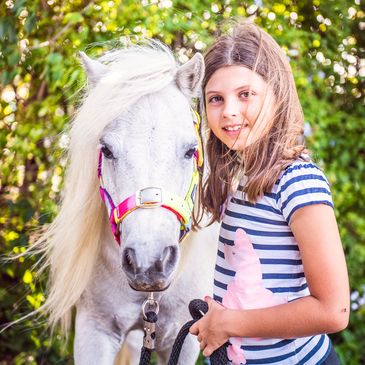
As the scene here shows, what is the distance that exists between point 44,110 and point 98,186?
1.02 metres

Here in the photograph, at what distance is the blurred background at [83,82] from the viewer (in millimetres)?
2541

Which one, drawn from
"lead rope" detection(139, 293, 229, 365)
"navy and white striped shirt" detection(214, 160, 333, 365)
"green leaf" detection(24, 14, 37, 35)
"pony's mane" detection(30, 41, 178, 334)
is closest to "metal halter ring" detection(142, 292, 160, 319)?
"lead rope" detection(139, 293, 229, 365)

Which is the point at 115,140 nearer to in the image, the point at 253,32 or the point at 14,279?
the point at 253,32

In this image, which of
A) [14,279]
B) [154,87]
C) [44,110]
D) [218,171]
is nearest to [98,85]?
[154,87]

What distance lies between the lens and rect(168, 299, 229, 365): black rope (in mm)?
1438

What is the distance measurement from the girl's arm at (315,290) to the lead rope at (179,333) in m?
0.12

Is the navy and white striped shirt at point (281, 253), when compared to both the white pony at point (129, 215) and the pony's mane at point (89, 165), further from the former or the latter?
the pony's mane at point (89, 165)

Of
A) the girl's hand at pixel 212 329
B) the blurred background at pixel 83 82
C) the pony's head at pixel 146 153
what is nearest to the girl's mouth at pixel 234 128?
the pony's head at pixel 146 153

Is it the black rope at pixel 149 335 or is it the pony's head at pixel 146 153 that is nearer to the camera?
the pony's head at pixel 146 153

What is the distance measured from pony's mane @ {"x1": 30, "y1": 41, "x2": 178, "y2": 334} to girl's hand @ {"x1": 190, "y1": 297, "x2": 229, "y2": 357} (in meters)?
0.58

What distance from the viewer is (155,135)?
1.60 metres

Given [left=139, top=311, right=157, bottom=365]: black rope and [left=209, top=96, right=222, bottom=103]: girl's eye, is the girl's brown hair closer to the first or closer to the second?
[left=209, top=96, right=222, bottom=103]: girl's eye

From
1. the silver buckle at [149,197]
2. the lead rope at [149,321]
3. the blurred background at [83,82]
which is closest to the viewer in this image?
the silver buckle at [149,197]

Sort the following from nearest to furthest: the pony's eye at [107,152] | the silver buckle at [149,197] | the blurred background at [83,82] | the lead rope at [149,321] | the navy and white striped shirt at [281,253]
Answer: the navy and white striped shirt at [281,253]
the silver buckle at [149,197]
the pony's eye at [107,152]
the lead rope at [149,321]
the blurred background at [83,82]
